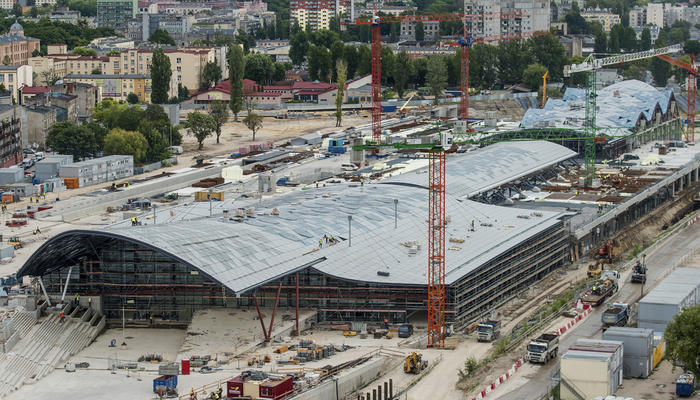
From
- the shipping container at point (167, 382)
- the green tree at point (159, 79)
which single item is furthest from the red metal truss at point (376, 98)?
the shipping container at point (167, 382)

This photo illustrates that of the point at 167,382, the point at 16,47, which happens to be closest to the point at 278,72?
the point at 16,47

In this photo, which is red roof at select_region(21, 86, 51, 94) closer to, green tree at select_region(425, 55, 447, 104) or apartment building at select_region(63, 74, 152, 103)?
apartment building at select_region(63, 74, 152, 103)

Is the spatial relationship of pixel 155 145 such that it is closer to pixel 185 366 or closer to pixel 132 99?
pixel 132 99

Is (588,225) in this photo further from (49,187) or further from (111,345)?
(49,187)

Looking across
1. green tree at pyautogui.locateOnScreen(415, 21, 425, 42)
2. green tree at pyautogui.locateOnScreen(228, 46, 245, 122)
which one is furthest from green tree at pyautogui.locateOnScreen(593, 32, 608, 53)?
green tree at pyautogui.locateOnScreen(228, 46, 245, 122)

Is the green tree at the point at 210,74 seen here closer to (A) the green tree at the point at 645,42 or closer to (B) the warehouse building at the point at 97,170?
(B) the warehouse building at the point at 97,170
